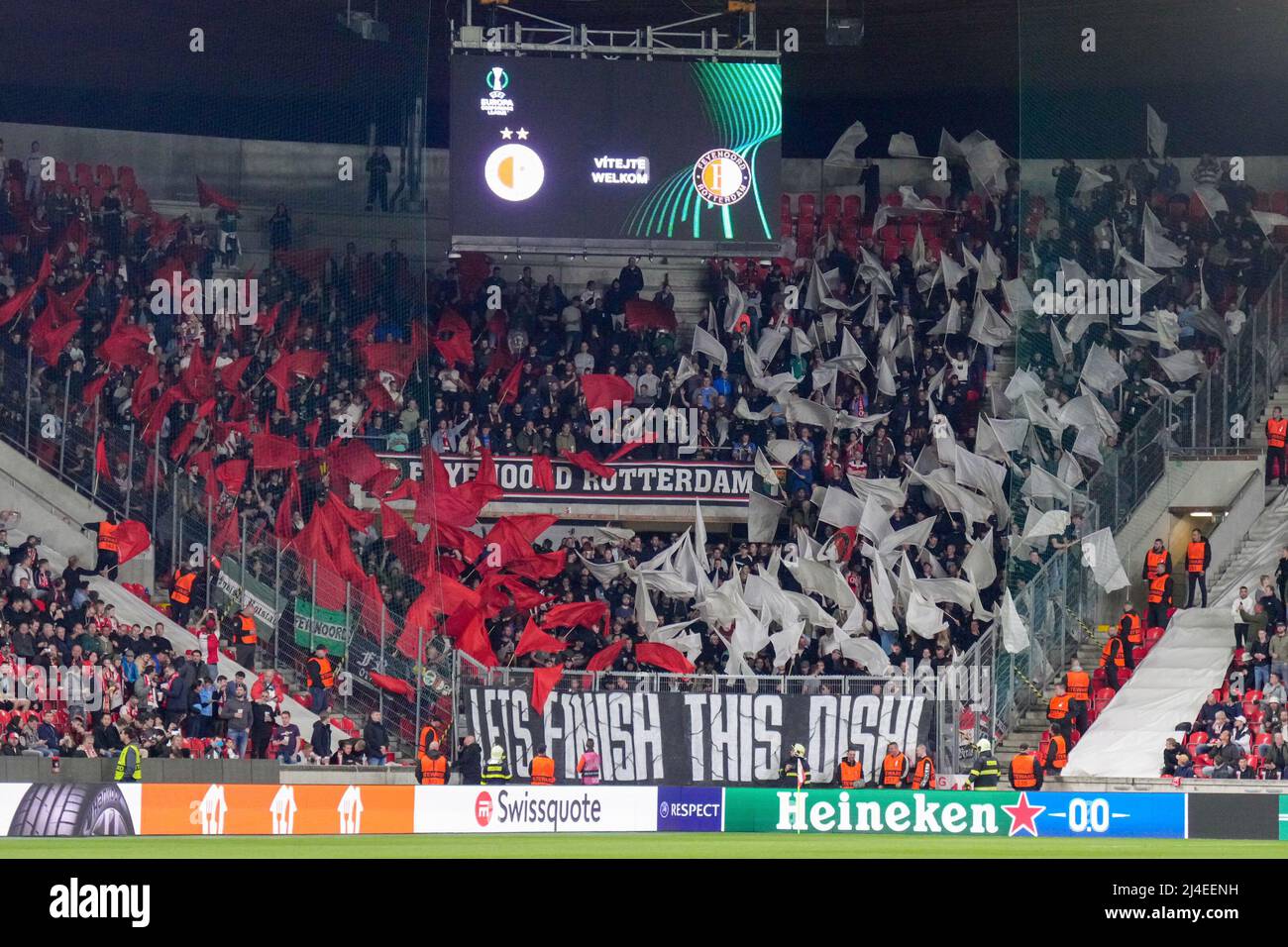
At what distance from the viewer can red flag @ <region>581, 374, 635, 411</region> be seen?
29.5 meters

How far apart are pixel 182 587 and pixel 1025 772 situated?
395 inches

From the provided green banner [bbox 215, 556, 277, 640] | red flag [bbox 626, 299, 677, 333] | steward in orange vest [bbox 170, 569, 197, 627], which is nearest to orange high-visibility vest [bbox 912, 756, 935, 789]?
green banner [bbox 215, 556, 277, 640]

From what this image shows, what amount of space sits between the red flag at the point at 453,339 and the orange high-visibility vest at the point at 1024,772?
10.9 meters

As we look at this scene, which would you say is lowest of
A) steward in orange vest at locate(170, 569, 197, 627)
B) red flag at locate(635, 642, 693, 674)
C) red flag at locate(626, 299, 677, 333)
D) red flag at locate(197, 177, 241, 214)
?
red flag at locate(635, 642, 693, 674)

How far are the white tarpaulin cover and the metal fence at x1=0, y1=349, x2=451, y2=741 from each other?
300 inches

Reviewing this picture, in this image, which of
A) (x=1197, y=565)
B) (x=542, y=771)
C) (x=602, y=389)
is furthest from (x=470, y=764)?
(x=1197, y=565)

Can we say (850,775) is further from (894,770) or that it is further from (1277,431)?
(1277,431)

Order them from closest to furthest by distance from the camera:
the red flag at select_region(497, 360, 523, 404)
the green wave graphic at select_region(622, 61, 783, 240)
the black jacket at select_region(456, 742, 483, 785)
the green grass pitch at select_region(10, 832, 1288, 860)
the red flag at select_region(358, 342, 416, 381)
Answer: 1. the green grass pitch at select_region(10, 832, 1288, 860)
2. the black jacket at select_region(456, 742, 483, 785)
3. the green wave graphic at select_region(622, 61, 783, 240)
4. the red flag at select_region(358, 342, 416, 381)
5. the red flag at select_region(497, 360, 523, 404)

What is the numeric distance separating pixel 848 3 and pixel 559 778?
39.2 feet

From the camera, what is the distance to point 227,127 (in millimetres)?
29297

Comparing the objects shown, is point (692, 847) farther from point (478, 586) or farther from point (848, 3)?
point (848, 3)

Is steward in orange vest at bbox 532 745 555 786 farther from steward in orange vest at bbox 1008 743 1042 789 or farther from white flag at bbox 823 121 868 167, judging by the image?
white flag at bbox 823 121 868 167

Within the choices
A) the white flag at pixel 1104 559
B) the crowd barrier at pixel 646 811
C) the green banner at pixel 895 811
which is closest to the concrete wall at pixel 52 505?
the crowd barrier at pixel 646 811

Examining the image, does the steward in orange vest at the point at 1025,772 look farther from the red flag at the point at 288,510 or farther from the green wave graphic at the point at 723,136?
the red flag at the point at 288,510
